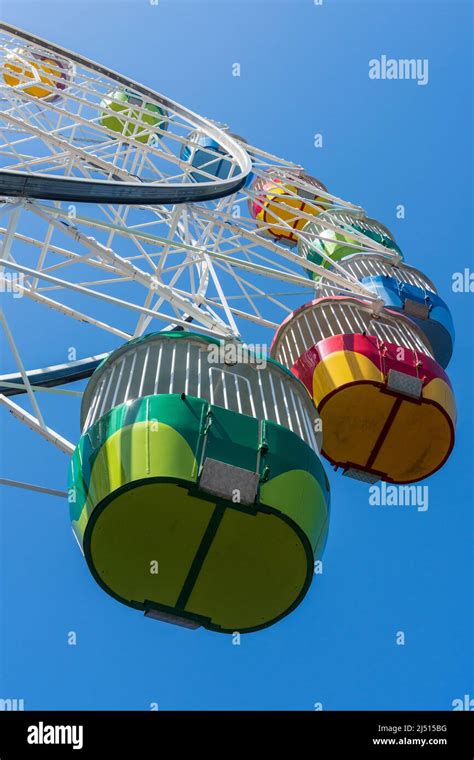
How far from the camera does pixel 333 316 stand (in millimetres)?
21281

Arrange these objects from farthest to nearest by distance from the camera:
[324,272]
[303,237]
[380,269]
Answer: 1. [380,269]
2. [303,237]
3. [324,272]

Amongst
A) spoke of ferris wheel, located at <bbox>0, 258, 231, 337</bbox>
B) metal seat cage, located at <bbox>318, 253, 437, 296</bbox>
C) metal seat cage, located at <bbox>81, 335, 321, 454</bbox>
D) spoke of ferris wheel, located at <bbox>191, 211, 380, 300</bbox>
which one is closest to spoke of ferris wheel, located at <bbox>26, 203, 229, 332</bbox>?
spoke of ferris wheel, located at <bbox>0, 258, 231, 337</bbox>

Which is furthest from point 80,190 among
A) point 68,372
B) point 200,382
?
point 68,372

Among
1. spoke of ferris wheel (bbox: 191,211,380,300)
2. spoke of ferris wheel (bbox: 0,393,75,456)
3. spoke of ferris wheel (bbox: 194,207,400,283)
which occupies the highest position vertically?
spoke of ferris wheel (bbox: 194,207,400,283)

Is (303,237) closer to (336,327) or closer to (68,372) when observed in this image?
(336,327)

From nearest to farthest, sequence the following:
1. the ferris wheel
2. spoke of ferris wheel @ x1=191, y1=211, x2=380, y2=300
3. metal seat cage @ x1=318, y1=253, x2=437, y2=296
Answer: the ferris wheel < spoke of ferris wheel @ x1=191, y1=211, x2=380, y2=300 < metal seat cage @ x1=318, y1=253, x2=437, y2=296

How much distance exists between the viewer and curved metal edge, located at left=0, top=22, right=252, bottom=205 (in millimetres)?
16422

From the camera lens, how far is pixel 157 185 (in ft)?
59.4

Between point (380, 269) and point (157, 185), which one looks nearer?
point (157, 185)

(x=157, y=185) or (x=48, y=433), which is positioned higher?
(x=157, y=185)

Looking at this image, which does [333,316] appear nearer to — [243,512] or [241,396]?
[241,396]

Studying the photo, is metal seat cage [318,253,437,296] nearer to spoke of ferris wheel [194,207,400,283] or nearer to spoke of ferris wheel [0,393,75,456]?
spoke of ferris wheel [194,207,400,283]
